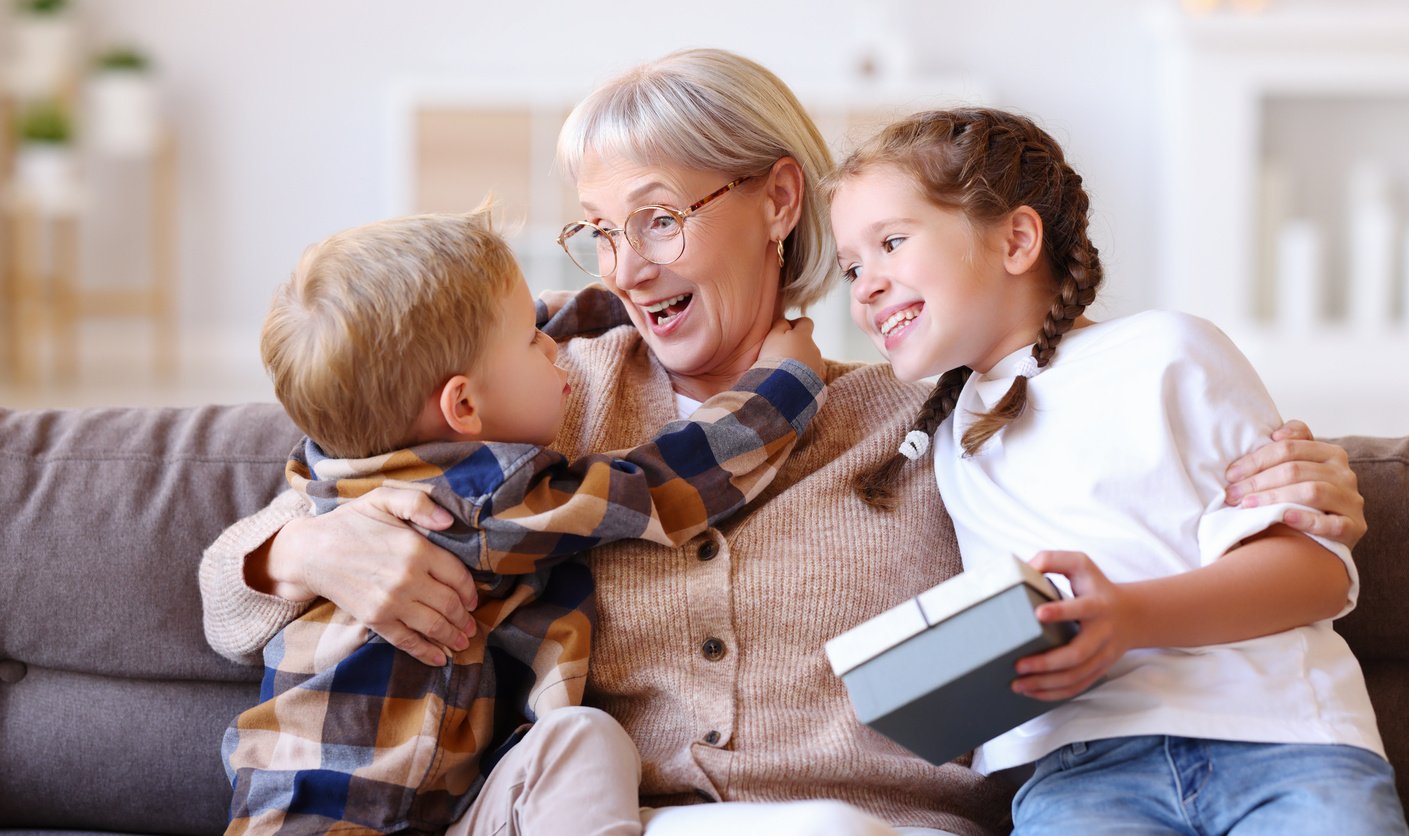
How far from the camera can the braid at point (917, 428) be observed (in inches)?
58.1

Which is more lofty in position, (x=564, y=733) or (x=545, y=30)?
(x=545, y=30)

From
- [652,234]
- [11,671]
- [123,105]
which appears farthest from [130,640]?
[123,105]

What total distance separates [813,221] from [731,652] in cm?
57

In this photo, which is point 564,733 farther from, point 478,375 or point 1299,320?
point 1299,320

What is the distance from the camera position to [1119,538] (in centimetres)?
128

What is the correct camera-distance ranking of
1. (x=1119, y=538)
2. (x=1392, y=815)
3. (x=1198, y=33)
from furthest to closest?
(x=1198, y=33), (x=1119, y=538), (x=1392, y=815)

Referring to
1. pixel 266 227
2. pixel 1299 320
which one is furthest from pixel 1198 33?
pixel 266 227

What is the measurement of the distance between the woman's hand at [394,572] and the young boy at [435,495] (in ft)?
0.06

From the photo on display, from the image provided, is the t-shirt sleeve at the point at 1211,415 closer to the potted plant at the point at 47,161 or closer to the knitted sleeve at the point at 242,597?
the knitted sleeve at the point at 242,597

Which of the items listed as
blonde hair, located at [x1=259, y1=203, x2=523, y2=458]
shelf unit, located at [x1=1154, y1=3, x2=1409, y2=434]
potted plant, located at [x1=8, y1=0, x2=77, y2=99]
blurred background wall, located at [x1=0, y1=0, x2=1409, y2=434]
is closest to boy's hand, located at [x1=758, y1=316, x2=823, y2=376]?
blonde hair, located at [x1=259, y1=203, x2=523, y2=458]

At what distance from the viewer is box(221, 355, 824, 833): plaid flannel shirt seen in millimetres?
1286

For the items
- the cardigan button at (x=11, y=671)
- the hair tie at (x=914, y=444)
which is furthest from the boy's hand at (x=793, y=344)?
the cardigan button at (x=11, y=671)

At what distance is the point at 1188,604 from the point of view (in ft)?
3.90

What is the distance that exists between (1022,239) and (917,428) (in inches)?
9.1
